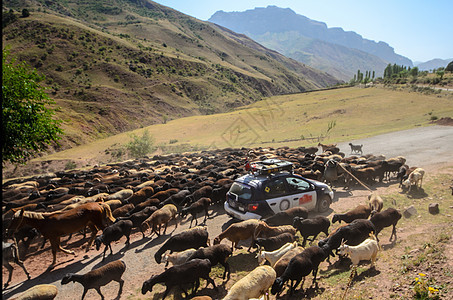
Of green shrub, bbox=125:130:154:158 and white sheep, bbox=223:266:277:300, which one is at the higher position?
white sheep, bbox=223:266:277:300

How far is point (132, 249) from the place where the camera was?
8812 mm

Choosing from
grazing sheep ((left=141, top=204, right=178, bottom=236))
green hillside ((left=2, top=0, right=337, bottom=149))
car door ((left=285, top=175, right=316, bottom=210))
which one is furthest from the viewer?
green hillside ((left=2, top=0, right=337, bottom=149))

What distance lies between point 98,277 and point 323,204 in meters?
7.69

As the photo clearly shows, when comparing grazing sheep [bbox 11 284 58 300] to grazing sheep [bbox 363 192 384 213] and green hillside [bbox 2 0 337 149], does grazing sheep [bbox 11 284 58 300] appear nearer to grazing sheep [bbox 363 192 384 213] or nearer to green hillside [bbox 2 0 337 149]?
grazing sheep [bbox 363 192 384 213]

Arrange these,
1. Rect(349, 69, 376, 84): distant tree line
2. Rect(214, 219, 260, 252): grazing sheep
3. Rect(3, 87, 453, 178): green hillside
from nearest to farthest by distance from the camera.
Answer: Rect(214, 219, 260, 252): grazing sheep
Rect(3, 87, 453, 178): green hillside
Rect(349, 69, 376, 84): distant tree line

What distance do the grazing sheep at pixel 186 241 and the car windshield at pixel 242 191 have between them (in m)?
1.67

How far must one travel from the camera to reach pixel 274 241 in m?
7.39

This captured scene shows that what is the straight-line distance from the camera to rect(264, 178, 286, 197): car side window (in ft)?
28.8

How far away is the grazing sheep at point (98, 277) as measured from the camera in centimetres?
624

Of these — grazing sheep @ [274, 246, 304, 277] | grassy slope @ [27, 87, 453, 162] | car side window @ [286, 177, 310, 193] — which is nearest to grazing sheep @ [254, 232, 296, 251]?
grazing sheep @ [274, 246, 304, 277]

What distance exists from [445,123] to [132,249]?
116 feet

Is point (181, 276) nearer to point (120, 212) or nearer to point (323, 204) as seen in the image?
point (120, 212)

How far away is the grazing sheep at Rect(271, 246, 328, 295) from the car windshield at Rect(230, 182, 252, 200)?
9.14 feet

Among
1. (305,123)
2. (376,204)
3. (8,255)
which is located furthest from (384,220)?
(305,123)
